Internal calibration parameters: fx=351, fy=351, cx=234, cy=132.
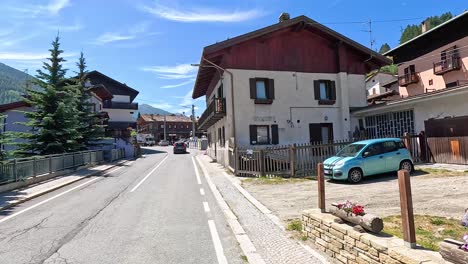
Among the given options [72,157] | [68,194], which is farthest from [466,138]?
[72,157]

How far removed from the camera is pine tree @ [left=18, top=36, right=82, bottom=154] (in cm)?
2353

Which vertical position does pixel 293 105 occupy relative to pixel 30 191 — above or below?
above

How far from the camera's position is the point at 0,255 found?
20.6 ft

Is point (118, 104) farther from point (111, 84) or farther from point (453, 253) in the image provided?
point (453, 253)

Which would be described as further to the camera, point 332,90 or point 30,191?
point 332,90

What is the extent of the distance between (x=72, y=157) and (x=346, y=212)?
21.7 metres

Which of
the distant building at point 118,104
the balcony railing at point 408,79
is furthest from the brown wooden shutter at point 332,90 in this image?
the distant building at point 118,104

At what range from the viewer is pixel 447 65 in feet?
101

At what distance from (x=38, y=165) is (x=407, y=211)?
59.1ft

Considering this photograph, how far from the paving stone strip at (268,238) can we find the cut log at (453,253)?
206cm

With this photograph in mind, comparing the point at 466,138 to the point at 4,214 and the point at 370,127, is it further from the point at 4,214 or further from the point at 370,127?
the point at 4,214

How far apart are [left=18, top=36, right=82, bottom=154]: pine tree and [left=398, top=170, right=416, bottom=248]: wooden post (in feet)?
77.0

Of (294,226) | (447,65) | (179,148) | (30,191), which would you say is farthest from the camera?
(179,148)

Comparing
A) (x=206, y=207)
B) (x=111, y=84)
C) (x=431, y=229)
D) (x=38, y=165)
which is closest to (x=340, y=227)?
(x=431, y=229)
